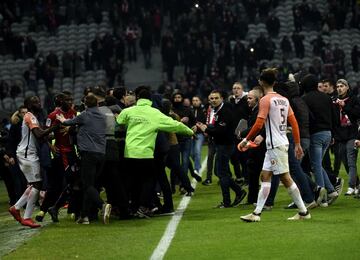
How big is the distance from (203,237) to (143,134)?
8.70 ft

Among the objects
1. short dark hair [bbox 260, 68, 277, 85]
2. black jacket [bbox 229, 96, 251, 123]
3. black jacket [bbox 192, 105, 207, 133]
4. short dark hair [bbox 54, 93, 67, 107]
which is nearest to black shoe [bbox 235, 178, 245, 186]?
black jacket [bbox 192, 105, 207, 133]

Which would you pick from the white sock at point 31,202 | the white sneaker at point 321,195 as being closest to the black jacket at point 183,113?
the white sneaker at point 321,195

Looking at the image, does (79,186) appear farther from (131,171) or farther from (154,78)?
(154,78)

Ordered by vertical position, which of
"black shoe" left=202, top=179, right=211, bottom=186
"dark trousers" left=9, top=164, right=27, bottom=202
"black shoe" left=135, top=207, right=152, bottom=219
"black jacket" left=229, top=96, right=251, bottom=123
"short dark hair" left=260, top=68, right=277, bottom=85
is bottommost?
"black shoe" left=202, top=179, right=211, bottom=186

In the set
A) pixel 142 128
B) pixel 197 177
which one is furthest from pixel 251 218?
pixel 197 177

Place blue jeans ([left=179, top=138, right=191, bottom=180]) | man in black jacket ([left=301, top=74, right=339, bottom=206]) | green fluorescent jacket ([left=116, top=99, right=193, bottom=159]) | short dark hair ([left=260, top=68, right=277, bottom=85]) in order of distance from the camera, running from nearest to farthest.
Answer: short dark hair ([left=260, top=68, right=277, bottom=85]), green fluorescent jacket ([left=116, top=99, right=193, bottom=159]), man in black jacket ([left=301, top=74, right=339, bottom=206]), blue jeans ([left=179, top=138, right=191, bottom=180])

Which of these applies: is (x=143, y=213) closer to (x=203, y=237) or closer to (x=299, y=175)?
(x=299, y=175)

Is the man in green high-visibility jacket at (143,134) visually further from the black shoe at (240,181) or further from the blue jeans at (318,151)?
the black shoe at (240,181)

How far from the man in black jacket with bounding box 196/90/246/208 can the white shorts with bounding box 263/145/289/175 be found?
95.7 inches

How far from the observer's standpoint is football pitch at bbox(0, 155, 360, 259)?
10.4m

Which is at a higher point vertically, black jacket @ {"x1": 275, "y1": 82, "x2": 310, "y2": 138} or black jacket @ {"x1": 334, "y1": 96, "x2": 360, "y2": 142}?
black jacket @ {"x1": 275, "y1": 82, "x2": 310, "y2": 138}

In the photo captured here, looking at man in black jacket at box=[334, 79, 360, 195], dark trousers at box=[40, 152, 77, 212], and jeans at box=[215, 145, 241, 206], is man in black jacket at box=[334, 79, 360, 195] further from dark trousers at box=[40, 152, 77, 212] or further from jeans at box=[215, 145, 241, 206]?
dark trousers at box=[40, 152, 77, 212]

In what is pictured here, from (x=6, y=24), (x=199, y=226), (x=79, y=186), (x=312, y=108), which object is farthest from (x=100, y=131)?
(x=6, y=24)

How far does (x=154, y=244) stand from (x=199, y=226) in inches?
60.3
